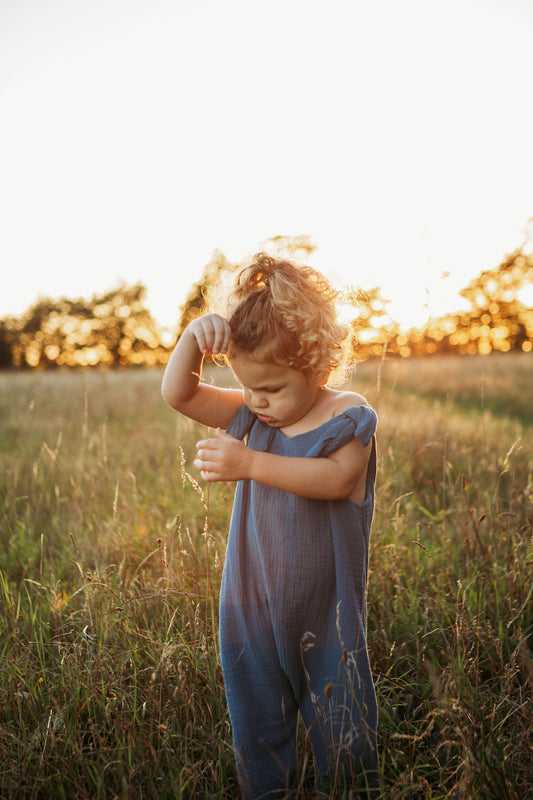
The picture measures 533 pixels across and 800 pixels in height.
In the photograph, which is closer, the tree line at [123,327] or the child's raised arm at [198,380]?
the child's raised arm at [198,380]

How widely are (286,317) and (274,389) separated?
19 cm

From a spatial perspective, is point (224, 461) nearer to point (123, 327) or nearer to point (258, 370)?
point (258, 370)

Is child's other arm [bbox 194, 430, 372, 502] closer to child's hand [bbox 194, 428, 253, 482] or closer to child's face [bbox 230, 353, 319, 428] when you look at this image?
child's hand [bbox 194, 428, 253, 482]

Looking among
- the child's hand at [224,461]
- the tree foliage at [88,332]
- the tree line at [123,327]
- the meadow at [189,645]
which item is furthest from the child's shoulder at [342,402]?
the tree foliage at [88,332]

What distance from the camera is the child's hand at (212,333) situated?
1.30m

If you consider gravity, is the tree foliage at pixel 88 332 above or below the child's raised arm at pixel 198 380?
above

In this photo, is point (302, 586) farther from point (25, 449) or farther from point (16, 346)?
point (16, 346)

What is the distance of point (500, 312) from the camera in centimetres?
3834

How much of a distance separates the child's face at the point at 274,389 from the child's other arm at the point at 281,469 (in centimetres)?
14

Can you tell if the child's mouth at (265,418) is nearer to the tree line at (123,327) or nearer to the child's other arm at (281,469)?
the child's other arm at (281,469)

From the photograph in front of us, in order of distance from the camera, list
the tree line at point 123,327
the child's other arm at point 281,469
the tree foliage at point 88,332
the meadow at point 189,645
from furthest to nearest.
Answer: the tree foliage at point 88,332 → the tree line at point 123,327 → the meadow at point 189,645 → the child's other arm at point 281,469

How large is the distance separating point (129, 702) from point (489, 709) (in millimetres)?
1172

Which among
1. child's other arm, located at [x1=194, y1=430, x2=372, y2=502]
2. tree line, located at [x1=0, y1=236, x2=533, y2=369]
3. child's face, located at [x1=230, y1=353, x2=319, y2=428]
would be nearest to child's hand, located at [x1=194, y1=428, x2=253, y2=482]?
child's other arm, located at [x1=194, y1=430, x2=372, y2=502]

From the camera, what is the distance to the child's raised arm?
4.28 ft
